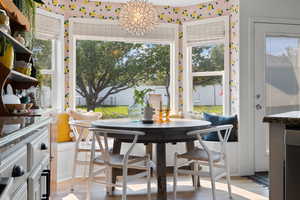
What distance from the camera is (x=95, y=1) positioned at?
4875 mm

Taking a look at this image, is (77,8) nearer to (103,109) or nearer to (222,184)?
(103,109)

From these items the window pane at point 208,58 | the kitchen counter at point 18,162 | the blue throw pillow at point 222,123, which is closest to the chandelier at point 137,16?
the window pane at point 208,58

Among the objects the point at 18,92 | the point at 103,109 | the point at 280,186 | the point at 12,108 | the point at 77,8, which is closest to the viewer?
the point at 280,186

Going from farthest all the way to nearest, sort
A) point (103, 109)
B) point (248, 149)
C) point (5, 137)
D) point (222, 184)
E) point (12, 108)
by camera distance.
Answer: point (103, 109) → point (248, 149) → point (222, 184) → point (12, 108) → point (5, 137)

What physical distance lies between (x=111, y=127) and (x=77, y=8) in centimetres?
243

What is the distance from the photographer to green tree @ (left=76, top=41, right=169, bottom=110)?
16.3 feet

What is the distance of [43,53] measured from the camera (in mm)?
4387

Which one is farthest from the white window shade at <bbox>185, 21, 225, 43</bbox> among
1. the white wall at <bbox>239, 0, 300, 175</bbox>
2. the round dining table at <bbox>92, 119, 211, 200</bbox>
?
the round dining table at <bbox>92, 119, 211, 200</bbox>

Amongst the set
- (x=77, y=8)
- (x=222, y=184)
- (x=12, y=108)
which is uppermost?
(x=77, y=8)

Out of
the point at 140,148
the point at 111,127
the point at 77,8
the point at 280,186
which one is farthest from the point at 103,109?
the point at 280,186

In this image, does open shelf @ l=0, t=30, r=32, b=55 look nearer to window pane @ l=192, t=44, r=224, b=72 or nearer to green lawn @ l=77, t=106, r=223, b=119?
green lawn @ l=77, t=106, r=223, b=119

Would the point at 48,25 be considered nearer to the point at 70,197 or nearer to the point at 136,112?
the point at 136,112

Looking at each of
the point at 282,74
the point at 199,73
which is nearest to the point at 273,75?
the point at 282,74

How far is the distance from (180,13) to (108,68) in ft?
4.85
